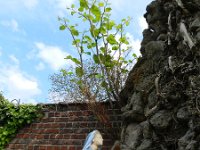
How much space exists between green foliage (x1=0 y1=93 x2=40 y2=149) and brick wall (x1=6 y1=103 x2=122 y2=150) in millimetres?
100

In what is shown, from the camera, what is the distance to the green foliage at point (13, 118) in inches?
250

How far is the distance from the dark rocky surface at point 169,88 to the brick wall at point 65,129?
62 cm

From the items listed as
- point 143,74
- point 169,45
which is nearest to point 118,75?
point 143,74

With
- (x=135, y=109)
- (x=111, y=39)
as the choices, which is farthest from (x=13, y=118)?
(x=135, y=109)

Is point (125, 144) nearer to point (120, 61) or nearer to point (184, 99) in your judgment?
point (184, 99)

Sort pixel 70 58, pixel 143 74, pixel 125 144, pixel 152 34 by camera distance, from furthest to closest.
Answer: pixel 70 58
pixel 152 34
pixel 143 74
pixel 125 144

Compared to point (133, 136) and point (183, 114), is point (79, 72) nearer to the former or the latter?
point (133, 136)

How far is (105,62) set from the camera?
6.23 m

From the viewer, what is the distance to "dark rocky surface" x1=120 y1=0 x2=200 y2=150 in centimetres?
388

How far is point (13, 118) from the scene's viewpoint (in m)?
6.47

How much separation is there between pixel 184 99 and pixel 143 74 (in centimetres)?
114

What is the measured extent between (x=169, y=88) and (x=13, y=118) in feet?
10.7

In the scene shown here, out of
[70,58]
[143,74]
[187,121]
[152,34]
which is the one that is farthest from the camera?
[70,58]

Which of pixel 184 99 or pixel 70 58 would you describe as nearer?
pixel 184 99
